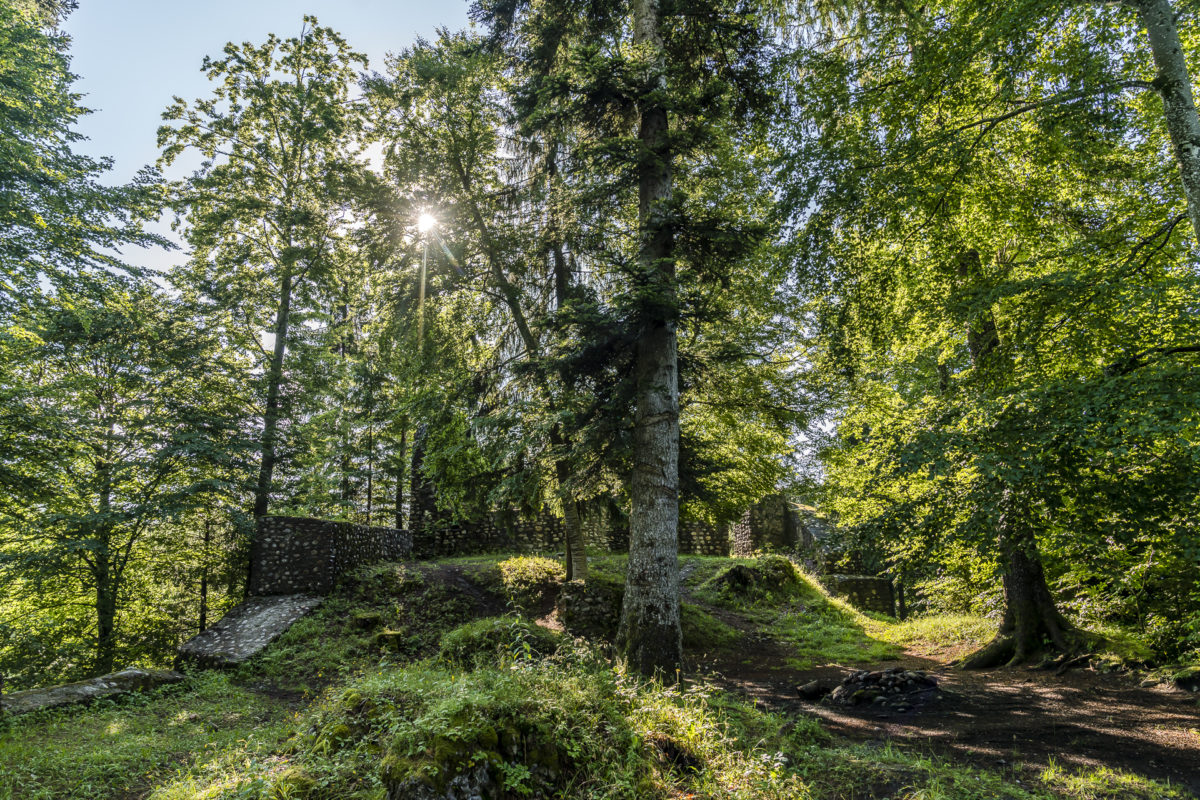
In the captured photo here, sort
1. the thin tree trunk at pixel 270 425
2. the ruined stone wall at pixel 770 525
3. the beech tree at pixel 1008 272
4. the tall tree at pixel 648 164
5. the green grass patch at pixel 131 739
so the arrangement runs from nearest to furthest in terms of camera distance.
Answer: the green grass patch at pixel 131 739, the beech tree at pixel 1008 272, the tall tree at pixel 648 164, the thin tree trunk at pixel 270 425, the ruined stone wall at pixel 770 525

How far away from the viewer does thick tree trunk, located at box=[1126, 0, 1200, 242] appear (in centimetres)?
412

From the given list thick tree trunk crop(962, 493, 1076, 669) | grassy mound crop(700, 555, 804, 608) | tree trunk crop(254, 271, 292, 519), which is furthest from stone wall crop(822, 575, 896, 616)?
tree trunk crop(254, 271, 292, 519)

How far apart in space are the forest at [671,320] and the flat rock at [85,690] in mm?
694

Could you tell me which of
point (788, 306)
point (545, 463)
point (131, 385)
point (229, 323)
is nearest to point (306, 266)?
point (229, 323)

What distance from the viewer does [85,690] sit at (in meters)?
6.23

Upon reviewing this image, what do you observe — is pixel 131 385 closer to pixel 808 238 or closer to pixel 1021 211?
pixel 808 238

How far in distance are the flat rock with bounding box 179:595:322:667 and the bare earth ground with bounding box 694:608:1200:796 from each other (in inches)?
290

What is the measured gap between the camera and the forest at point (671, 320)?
4.81 meters

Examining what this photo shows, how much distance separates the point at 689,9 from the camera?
7422 mm

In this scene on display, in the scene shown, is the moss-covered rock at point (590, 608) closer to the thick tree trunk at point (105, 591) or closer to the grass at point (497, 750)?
the grass at point (497, 750)

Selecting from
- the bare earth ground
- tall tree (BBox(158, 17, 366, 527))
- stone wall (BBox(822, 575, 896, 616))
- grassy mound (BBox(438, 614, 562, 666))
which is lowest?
stone wall (BBox(822, 575, 896, 616))

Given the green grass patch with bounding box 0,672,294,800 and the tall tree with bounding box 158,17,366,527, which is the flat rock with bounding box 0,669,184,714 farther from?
the tall tree with bounding box 158,17,366,527

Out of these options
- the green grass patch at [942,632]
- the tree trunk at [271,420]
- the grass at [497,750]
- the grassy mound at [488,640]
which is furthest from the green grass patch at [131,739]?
the green grass patch at [942,632]

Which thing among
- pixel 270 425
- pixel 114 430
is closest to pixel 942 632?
pixel 270 425
